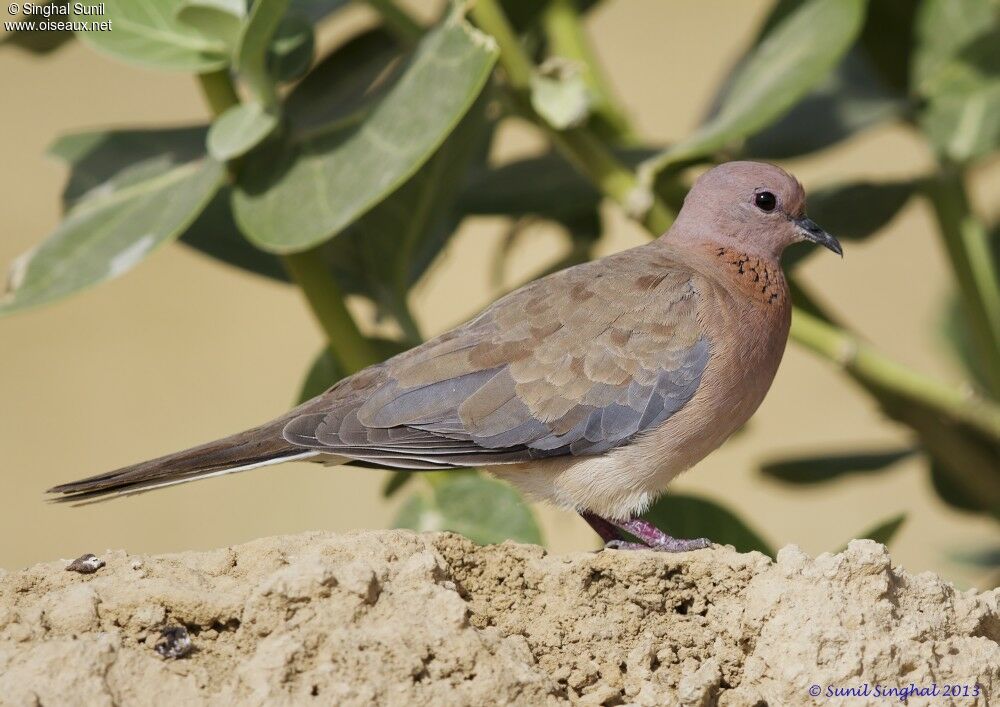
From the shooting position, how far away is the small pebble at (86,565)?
10.2ft

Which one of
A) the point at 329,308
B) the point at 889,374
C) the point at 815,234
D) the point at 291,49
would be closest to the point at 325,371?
the point at 329,308

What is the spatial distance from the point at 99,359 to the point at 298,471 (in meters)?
2.72

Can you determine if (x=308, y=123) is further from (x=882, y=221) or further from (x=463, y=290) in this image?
(x=463, y=290)

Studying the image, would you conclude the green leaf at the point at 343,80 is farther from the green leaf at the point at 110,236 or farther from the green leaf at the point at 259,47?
the green leaf at the point at 110,236

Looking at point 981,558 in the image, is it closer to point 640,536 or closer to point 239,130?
point 640,536

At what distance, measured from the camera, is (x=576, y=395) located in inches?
163

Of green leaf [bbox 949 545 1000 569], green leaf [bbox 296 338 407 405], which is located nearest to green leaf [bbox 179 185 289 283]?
green leaf [bbox 296 338 407 405]

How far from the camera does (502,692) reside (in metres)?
2.85

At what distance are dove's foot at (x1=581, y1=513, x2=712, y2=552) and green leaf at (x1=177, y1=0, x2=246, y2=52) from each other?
1.80m

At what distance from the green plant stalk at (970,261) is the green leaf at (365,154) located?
6.33ft

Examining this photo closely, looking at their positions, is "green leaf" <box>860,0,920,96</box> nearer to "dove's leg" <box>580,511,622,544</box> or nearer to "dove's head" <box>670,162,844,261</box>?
"dove's head" <box>670,162,844,261</box>

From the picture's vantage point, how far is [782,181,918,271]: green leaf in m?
5.09

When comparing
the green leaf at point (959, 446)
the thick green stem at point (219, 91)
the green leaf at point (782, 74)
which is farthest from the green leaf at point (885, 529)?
the thick green stem at point (219, 91)

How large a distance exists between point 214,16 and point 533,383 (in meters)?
1.44
